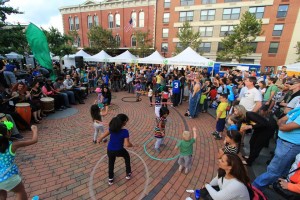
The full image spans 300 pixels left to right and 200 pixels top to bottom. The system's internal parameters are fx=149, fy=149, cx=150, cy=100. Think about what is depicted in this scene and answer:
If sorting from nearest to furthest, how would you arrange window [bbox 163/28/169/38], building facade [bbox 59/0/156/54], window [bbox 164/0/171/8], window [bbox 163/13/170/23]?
window [bbox 164/0/171/8], window [bbox 163/13/170/23], window [bbox 163/28/169/38], building facade [bbox 59/0/156/54]

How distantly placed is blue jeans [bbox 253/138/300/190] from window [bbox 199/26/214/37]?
31.0 meters

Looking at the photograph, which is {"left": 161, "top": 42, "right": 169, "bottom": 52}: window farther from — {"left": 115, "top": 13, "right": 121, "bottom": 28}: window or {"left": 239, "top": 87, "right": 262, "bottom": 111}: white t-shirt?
{"left": 239, "top": 87, "right": 262, "bottom": 111}: white t-shirt

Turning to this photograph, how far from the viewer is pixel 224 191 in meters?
2.05

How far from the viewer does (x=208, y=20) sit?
93.8 feet

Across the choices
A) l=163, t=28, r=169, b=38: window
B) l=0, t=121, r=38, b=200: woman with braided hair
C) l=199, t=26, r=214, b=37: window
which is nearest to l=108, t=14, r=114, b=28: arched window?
l=163, t=28, r=169, b=38: window

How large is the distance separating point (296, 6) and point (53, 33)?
3671 cm

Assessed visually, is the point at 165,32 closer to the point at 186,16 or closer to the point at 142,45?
the point at 186,16

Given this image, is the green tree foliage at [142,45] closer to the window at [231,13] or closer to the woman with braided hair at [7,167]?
the window at [231,13]

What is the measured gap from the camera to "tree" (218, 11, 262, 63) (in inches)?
842

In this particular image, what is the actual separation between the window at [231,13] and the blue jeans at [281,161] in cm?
3130

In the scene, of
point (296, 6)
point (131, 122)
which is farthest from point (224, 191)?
point (296, 6)

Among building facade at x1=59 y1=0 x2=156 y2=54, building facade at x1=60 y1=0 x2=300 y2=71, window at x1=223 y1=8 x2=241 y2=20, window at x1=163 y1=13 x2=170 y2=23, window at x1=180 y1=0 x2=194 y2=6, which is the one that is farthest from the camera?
building facade at x1=59 y1=0 x2=156 y2=54

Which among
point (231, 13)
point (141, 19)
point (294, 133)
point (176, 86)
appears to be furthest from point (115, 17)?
point (294, 133)

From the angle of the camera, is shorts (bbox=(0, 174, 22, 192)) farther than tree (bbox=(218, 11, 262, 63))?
No
